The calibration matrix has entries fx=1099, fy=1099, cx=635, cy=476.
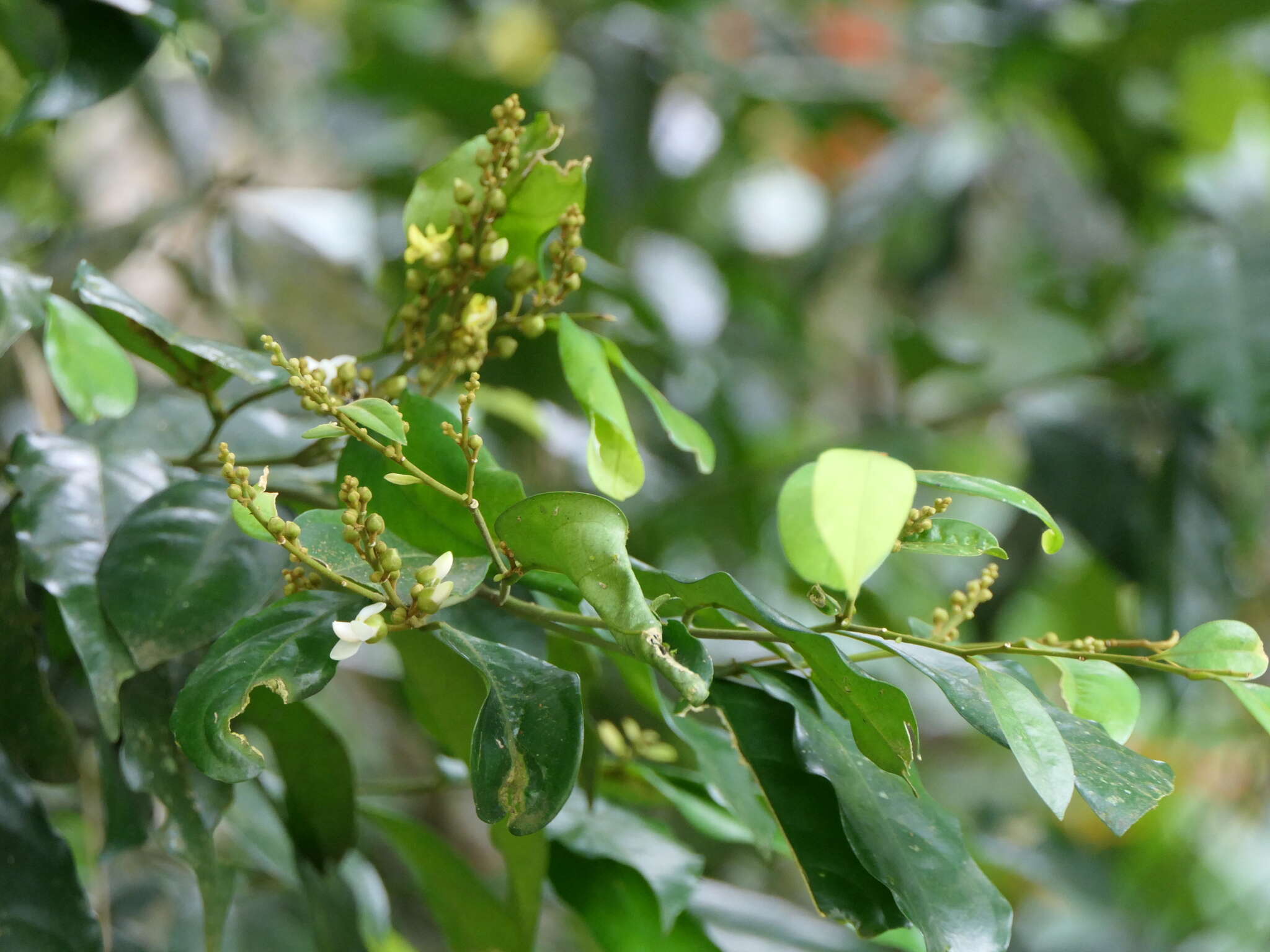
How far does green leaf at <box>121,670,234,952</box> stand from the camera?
1.26 ft

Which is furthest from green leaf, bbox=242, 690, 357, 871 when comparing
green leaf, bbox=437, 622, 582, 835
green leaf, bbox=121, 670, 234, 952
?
green leaf, bbox=437, 622, 582, 835

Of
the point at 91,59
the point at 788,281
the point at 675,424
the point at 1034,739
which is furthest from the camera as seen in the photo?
the point at 788,281

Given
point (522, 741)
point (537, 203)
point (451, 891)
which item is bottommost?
point (451, 891)

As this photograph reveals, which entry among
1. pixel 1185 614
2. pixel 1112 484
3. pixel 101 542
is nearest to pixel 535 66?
pixel 1112 484

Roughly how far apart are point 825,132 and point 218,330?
791mm

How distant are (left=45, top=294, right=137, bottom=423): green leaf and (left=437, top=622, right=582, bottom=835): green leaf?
0.19 m

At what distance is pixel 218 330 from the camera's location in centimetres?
101

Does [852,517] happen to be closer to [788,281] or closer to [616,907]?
[616,907]

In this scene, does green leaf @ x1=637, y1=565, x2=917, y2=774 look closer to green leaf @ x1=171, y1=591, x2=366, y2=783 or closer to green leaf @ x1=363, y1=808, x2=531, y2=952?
green leaf @ x1=171, y1=591, x2=366, y2=783

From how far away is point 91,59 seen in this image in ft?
1.67

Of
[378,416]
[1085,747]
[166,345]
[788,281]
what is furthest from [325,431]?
[788,281]

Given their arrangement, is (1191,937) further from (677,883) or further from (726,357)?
(677,883)

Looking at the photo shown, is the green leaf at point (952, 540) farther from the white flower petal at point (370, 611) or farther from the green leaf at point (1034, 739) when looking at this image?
the white flower petal at point (370, 611)

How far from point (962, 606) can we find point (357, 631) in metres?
0.20
